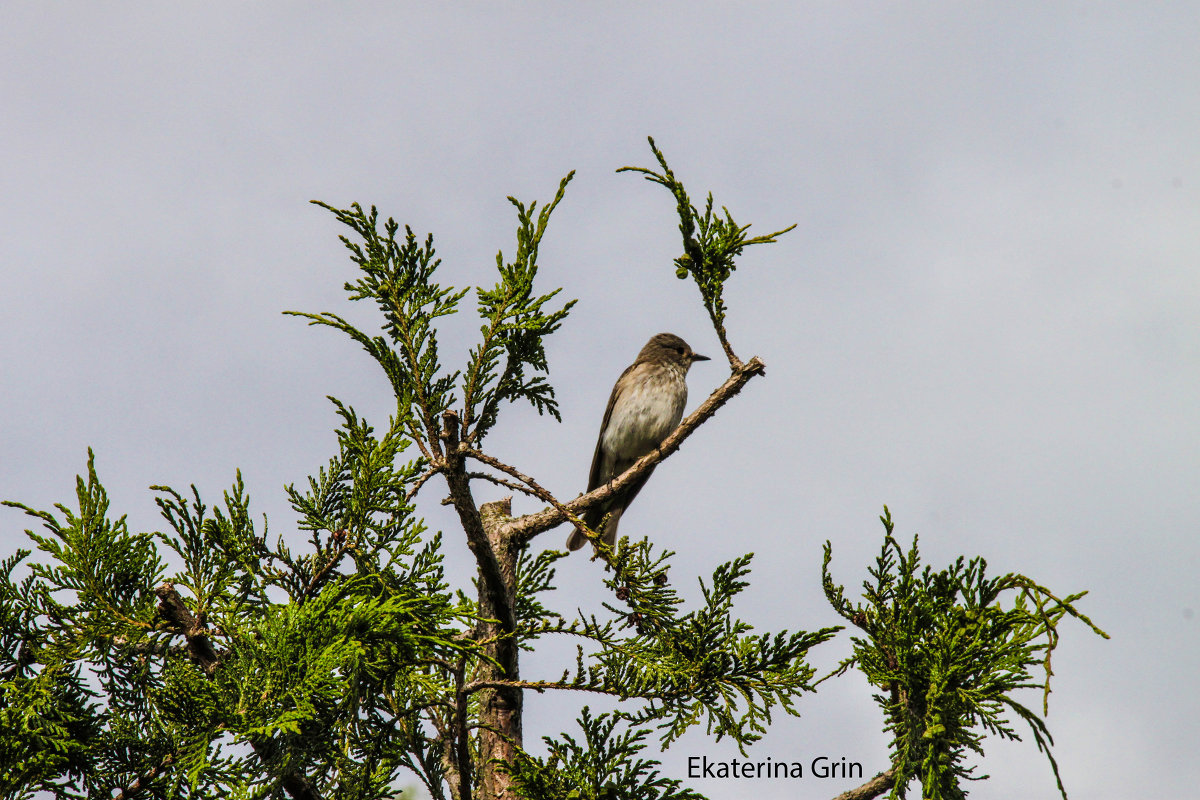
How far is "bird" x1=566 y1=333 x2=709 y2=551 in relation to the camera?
352 inches

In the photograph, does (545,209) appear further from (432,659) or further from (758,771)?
(758,771)

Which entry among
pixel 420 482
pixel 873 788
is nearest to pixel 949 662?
pixel 873 788

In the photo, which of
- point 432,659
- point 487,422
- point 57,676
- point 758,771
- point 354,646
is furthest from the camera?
point 758,771

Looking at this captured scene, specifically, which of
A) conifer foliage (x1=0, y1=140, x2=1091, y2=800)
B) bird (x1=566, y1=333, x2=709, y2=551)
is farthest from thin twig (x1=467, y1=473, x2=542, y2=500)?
bird (x1=566, y1=333, x2=709, y2=551)

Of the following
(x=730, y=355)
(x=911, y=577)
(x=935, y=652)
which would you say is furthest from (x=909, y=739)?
(x=730, y=355)

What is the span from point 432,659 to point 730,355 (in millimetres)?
2030

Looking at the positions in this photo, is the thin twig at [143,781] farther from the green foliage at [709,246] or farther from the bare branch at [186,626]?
the green foliage at [709,246]

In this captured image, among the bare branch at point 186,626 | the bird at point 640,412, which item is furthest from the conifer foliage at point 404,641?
the bird at point 640,412

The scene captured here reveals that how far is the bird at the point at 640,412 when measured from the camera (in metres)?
8.94

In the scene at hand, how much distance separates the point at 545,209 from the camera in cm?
432

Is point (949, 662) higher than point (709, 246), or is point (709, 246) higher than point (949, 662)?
point (709, 246)

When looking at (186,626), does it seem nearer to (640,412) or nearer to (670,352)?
(640,412)

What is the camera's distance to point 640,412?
29.5 ft

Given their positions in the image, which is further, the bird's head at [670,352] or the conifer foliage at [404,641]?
the bird's head at [670,352]
